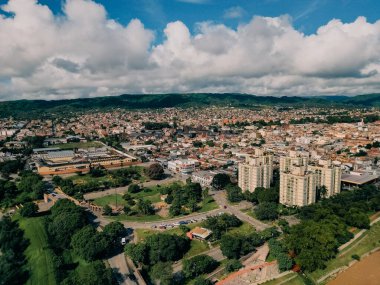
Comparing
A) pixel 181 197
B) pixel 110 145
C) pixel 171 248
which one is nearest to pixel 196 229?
pixel 171 248

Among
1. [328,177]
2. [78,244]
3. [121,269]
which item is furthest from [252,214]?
[78,244]

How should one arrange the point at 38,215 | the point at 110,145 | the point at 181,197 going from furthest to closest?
1. the point at 110,145
2. the point at 181,197
3. the point at 38,215

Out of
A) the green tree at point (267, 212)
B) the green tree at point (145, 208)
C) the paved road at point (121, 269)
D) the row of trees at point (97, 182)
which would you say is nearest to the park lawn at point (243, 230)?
the green tree at point (267, 212)

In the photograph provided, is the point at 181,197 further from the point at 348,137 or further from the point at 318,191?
the point at 348,137

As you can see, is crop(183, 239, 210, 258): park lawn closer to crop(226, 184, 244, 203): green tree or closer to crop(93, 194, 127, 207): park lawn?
crop(226, 184, 244, 203): green tree

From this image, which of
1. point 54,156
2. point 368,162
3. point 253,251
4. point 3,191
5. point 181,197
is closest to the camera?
point 253,251

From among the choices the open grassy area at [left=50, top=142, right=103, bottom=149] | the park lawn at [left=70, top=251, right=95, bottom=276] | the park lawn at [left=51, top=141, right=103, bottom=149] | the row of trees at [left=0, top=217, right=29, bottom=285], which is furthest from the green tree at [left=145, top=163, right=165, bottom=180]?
the park lawn at [left=51, top=141, right=103, bottom=149]
